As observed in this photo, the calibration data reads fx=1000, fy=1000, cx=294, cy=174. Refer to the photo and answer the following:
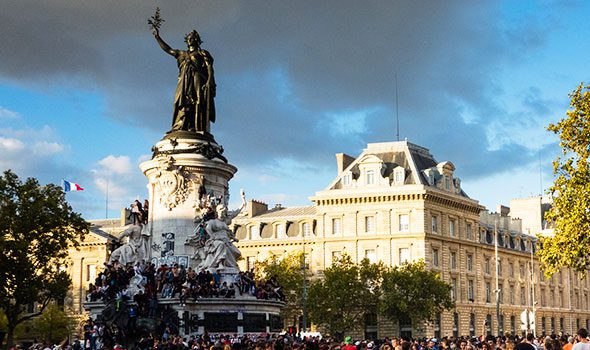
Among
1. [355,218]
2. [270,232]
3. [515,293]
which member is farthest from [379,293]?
[515,293]

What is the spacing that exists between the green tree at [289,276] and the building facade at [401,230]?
12.1 feet

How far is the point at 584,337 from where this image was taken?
23969 millimetres

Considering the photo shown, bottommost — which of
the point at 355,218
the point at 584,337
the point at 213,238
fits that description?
the point at 584,337

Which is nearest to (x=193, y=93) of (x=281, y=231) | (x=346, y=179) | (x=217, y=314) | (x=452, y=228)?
(x=217, y=314)

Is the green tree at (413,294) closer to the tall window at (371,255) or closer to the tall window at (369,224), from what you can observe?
the tall window at (371,255)

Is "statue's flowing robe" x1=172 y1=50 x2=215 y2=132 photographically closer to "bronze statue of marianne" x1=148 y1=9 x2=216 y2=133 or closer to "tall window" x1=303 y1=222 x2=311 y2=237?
"bronze statue of marianne" x1=148 y1=9 x2=216 y2=133

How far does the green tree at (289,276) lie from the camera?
3605 inches

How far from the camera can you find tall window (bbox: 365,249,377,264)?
3745 inches

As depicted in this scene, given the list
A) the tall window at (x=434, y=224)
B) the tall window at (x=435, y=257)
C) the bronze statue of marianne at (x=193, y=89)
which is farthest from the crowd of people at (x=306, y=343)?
the tall window at (x=434, y=224)

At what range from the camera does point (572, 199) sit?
45.8 m

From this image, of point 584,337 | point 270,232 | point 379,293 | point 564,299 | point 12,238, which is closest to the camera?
point 584,337

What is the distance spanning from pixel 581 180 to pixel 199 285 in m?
18.1

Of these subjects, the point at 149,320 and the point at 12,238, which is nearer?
the point at 149,320

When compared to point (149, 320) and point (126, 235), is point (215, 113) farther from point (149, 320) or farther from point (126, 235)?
point (149, 320)
